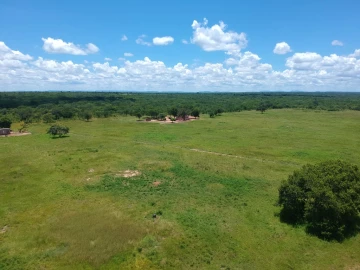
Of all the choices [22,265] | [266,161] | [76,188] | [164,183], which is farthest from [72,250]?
[266,161]

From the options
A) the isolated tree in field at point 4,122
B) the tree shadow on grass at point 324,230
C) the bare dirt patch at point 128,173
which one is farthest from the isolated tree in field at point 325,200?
the isolated tree in field at point 4,122

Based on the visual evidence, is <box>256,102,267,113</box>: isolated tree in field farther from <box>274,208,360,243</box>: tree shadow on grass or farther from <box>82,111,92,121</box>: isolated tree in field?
<box>274,208,360,243</box>: tree shadow on grass

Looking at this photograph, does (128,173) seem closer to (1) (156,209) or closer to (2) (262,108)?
(1) (156,209)

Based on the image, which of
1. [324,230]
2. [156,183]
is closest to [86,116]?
[156,183]

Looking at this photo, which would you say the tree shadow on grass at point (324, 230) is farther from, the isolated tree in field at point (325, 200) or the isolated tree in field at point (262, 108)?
the isolated tree in field at point (262, 108)

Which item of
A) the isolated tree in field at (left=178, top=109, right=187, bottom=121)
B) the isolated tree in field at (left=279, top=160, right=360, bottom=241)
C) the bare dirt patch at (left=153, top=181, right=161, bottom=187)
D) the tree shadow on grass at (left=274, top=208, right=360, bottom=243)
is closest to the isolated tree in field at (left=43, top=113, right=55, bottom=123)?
the isolated tree in field at (left=178, top=109, right=187, bottom=121)
